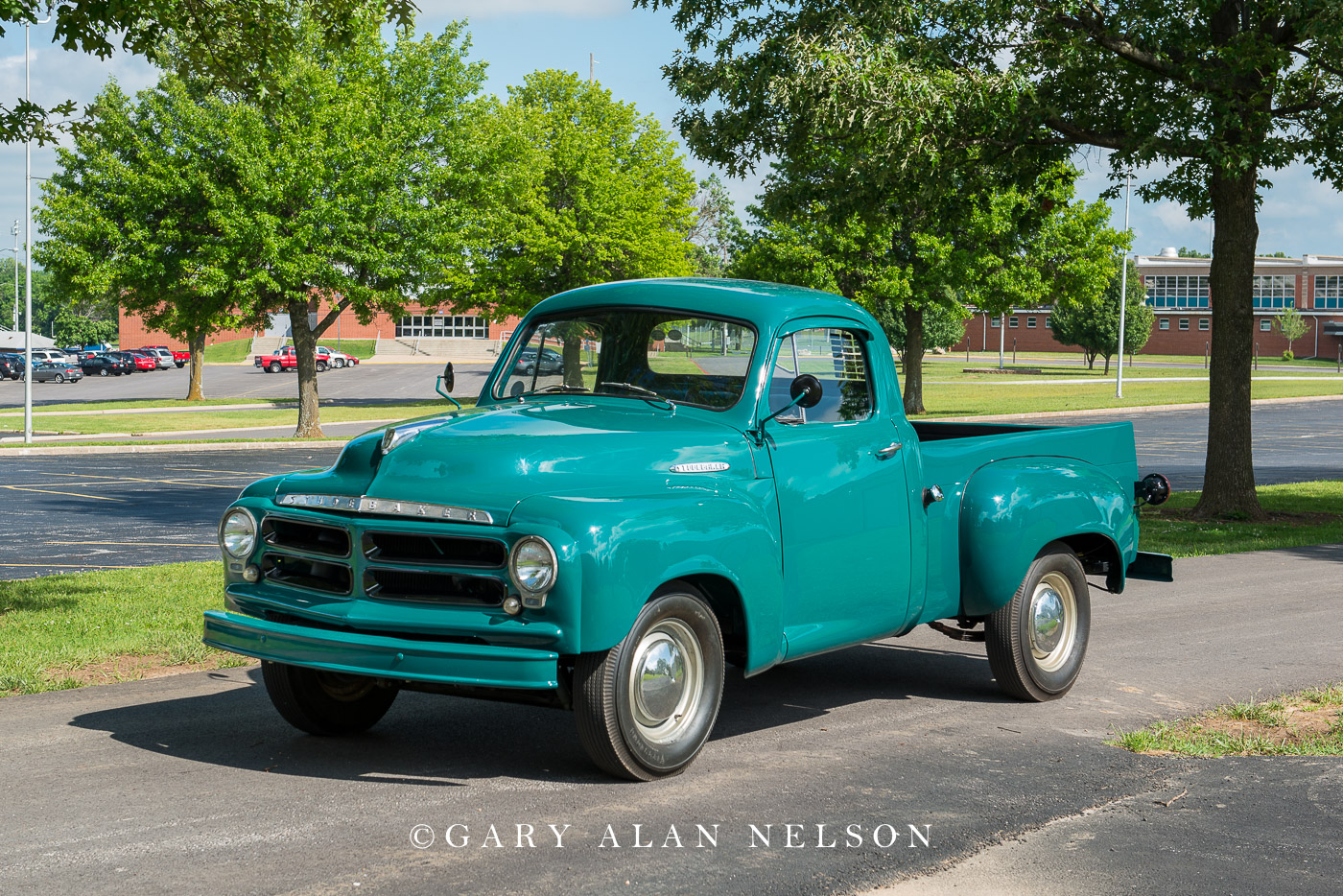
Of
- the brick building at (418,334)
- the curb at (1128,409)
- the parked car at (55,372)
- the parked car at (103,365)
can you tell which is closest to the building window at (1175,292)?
the brick building at (418,334)

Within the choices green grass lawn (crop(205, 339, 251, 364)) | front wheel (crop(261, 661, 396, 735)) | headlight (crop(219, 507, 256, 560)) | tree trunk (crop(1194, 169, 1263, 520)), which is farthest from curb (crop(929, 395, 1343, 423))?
green grass lawn (crop(205, 339, 251, 364))

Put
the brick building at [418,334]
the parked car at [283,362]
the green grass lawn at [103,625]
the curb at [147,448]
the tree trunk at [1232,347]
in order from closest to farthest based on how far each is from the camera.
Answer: the green grass lawn at [103,625], the tree trunk at [1232,347], the curb at [147,448], the parked car at [283,362], the brick building at [418,334]

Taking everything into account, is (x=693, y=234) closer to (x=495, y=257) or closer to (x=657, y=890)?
(x=495, y=257)

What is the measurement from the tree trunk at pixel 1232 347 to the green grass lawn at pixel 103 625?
38.4 feet

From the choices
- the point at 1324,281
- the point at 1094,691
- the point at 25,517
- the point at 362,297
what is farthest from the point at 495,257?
the point at 1324,281

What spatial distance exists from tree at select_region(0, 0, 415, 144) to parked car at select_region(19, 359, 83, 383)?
2756 inches

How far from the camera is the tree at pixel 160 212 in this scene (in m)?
31.4

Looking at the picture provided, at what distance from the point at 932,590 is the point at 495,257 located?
4136cm

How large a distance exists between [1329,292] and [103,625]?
129 m

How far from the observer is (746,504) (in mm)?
5559

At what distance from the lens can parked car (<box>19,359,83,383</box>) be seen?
7494cm

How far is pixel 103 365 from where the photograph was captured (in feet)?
273

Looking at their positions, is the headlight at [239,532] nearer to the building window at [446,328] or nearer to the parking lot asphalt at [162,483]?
the parking lot asphalt at [162,483]

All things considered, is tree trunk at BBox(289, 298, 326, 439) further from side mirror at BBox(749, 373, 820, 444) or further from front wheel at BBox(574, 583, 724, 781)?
front wheel at BBox(574, 583, 724, 781)
